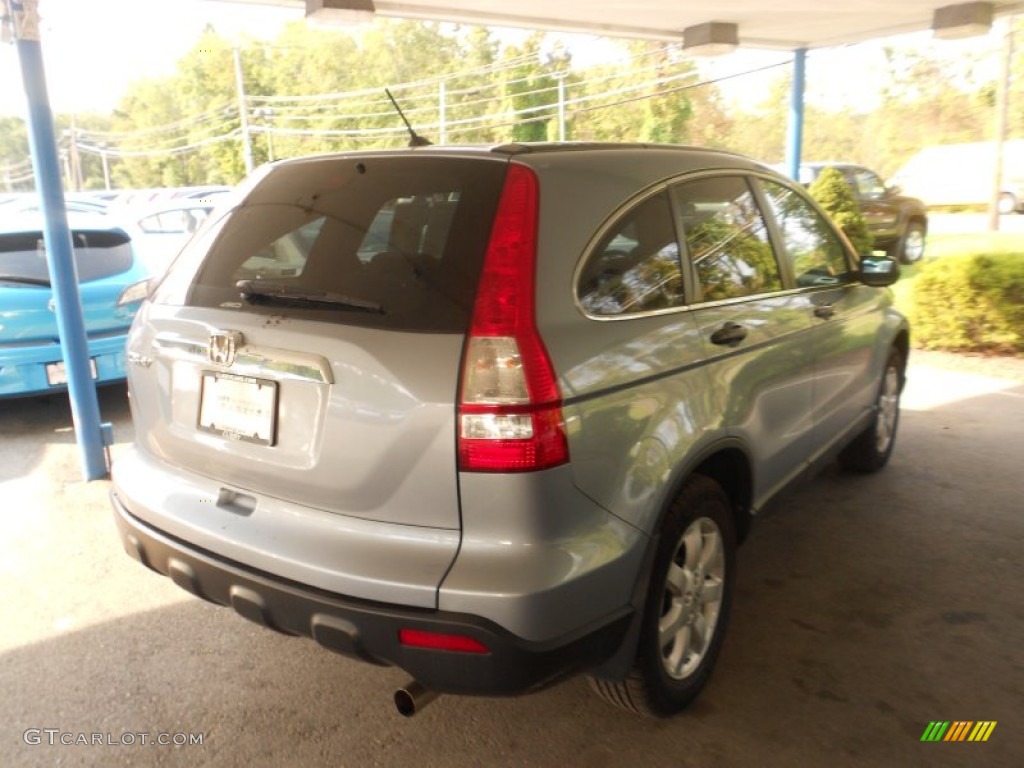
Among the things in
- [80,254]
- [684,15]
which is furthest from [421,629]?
[684,15]

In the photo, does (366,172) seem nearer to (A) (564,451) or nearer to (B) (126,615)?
(A) (564,451)

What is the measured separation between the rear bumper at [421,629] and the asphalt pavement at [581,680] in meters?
0.58

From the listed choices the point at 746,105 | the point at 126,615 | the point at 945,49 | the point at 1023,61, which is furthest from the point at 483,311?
the point at 746,105

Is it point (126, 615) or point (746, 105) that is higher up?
point (746, 105)

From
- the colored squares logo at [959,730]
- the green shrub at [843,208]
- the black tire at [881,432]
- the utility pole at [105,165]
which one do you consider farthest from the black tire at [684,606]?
the utility pole at [105,165]

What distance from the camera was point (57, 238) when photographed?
4285mm

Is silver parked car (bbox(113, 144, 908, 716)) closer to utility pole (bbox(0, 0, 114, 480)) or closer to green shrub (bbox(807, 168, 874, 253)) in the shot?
utility pole (bbox(0, 0, 114, 480))

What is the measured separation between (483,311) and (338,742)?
1.48 metres

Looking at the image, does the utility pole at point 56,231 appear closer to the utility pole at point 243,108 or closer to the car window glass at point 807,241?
the car window glass at point 807,241

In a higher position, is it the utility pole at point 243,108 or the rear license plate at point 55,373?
the utility pole at point 243,108

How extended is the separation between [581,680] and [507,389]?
1395 mm

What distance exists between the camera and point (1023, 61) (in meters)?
25.7

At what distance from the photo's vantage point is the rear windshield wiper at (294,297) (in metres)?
2.12

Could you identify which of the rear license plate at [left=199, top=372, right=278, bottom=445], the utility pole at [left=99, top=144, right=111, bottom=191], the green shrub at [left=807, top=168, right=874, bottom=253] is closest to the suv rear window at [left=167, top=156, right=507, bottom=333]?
the rear license plate at [left=199, top=372, right=278, bottom=445]
